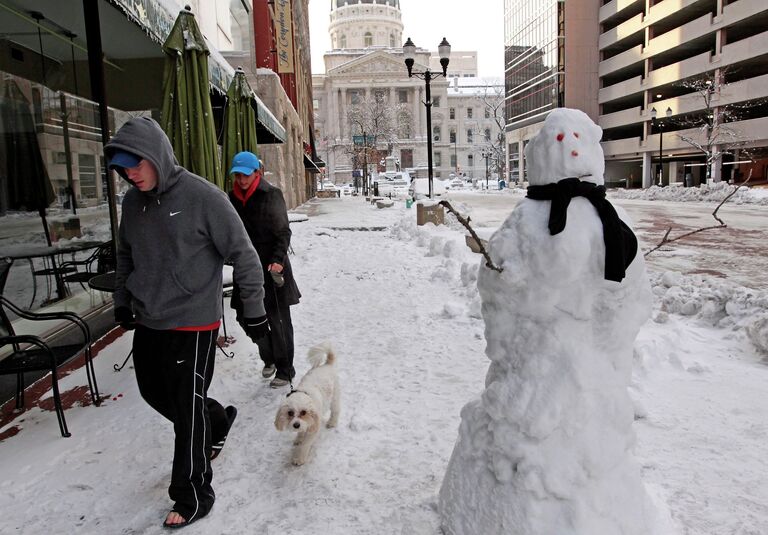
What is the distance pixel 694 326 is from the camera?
625 cm

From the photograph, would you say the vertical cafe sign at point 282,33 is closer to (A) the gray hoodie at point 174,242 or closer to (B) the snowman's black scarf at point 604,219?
(A) the gray hoodie at point 174,242

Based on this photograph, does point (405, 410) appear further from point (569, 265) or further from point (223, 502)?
point (569, 265)

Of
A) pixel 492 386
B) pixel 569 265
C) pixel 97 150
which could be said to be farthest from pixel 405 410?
pixel 97 150

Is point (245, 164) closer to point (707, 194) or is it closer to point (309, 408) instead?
point (309, 408)

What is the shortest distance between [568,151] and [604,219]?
1.14 feet

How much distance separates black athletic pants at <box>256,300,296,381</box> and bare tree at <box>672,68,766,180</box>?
41405 millimetres

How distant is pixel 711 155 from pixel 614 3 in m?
21.6

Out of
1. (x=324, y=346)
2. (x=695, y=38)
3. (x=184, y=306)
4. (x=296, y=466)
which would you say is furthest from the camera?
(x=695, y=38)

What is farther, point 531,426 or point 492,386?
point 492,386

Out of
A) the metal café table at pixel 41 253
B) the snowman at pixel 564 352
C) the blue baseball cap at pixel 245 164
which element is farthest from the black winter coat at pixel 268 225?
the metal café table at pixel 41 253

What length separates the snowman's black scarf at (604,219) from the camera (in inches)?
89.9

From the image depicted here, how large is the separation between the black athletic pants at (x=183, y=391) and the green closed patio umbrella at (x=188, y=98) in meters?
3.18

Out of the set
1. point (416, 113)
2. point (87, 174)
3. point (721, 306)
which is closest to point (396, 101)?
point (416, 113)

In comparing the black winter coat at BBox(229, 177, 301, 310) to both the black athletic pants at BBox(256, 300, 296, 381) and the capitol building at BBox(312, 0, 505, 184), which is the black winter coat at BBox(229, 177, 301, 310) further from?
the capitol building at BBox(312, 0, 505, 184)
